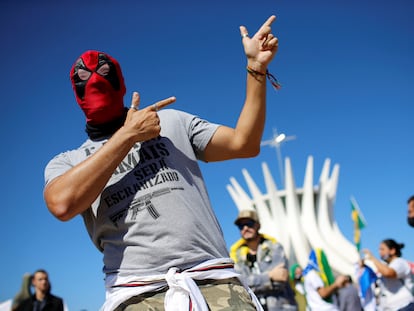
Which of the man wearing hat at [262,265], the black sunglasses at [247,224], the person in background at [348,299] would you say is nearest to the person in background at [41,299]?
the man wearing hat at [262,265]

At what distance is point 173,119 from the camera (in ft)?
6.55

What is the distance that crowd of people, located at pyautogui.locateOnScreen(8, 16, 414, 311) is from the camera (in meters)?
1.69

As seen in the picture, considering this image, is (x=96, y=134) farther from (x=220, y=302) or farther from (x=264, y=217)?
(x=264, y=217)

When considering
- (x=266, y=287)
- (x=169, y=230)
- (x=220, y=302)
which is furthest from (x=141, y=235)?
(x=266, y=287)

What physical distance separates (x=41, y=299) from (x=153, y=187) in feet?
15.2

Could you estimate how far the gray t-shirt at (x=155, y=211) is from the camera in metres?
1.72

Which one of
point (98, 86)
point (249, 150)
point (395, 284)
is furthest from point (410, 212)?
point (98, 86)

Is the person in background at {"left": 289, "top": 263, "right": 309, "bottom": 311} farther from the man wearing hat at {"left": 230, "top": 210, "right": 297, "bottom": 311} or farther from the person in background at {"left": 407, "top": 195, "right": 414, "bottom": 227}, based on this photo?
the man wearing hat at {"left": 230, "top": 210, "right": 297, "bottom": 311}

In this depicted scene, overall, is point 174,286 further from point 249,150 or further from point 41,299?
point 41,299

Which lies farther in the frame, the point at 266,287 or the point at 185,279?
the point at 266,287

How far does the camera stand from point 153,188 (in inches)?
70.4

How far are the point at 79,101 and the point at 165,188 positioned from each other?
52 cm

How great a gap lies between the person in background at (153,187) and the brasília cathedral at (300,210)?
1506 inches

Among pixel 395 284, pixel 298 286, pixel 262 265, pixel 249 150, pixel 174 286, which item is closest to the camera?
pixel 174 286
